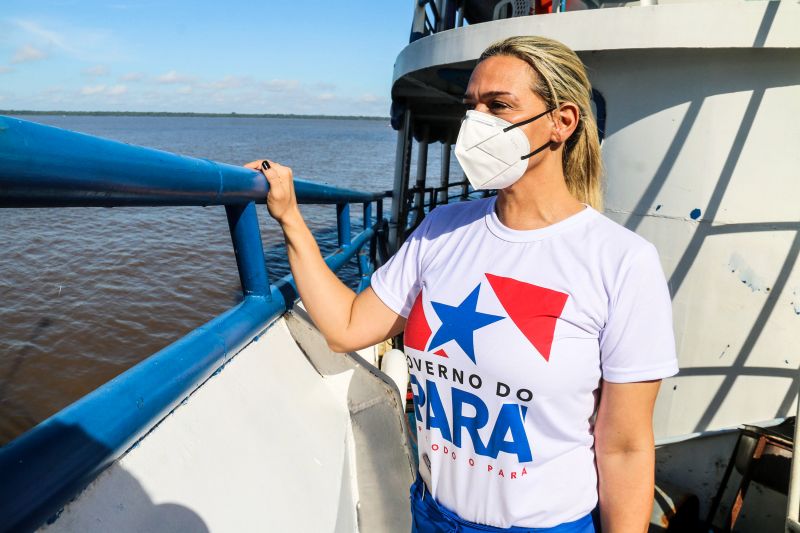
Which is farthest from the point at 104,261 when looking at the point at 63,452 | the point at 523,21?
the point at 63,452

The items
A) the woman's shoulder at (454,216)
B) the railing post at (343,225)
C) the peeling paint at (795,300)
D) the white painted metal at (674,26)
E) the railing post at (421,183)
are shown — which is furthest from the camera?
the railing post at (421,183)

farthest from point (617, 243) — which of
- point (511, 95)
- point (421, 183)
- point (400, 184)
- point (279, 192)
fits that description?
point (421, 183)

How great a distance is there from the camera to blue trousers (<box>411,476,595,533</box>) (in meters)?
1.35

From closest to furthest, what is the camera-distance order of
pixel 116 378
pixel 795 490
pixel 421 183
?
pixel 116 378, pixel 795 490, pixel 421 183

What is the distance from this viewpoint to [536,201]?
145cm

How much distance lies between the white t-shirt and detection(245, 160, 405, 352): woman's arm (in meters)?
0.24

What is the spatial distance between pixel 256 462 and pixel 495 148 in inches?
42.1

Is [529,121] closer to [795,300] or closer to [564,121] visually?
[564,121]

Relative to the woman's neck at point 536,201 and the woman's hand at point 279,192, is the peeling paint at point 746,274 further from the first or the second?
the woman's hand at point 279,192

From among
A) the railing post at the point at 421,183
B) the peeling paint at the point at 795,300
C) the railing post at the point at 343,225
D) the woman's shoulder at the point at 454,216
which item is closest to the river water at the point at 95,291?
the railing post at the point at 421,183

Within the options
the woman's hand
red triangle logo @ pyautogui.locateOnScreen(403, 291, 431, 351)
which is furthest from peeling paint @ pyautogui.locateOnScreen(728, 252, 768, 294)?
the woman's hand

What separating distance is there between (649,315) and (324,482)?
1116 millimetres

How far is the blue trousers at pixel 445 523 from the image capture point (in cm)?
135

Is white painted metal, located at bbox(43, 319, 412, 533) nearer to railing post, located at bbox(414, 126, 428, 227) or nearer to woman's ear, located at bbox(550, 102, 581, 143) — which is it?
woman's ear, located at bbox(550, 102, 581, 143)
